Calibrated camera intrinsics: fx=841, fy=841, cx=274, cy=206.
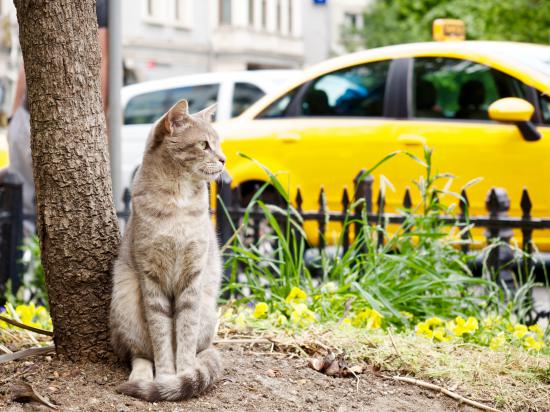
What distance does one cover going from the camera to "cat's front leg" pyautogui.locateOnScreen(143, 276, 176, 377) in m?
2.68

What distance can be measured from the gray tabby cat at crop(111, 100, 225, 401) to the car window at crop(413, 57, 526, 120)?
3795 mm

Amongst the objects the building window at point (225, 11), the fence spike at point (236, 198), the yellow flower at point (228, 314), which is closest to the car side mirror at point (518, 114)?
the fence spike at point (236, 198)

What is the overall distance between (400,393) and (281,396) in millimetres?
432

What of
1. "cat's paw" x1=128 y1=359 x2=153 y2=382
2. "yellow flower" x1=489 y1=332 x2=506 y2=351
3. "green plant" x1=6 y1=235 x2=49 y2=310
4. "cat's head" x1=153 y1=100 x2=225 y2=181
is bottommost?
"green plant" x1=6 y1=235 x2=49 y2=310

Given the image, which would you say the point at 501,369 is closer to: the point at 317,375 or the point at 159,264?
the point at 317,375

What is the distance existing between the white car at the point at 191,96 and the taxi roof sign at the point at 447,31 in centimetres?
213

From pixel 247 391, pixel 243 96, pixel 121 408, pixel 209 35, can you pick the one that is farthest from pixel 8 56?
pixel 121 408

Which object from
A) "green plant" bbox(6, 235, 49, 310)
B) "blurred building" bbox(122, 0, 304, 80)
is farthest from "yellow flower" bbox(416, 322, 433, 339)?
"blurred building" bbox(122, 0, 304, 80)

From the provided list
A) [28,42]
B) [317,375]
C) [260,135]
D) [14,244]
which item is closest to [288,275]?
[317,375]

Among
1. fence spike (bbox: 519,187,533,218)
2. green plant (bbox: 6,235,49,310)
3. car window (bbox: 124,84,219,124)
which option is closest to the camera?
fence spike (bbox: 519,187,533,218)

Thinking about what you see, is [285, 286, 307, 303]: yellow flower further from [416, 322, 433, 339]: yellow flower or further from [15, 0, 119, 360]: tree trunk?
[15, 0, 119, 360]: tree trunk

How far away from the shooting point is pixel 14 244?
217 inches

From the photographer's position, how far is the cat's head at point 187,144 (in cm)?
277

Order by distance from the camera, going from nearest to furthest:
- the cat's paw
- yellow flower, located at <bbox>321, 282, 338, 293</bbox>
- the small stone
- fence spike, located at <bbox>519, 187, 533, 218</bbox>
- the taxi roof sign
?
the small stone
the cat's paw
yellow flower, located at <bbox>321, 282, 338, 293</bbox>
fence spike, located at <bbox>519, 187, 533, 218</bbox>
the taxi roof sign
